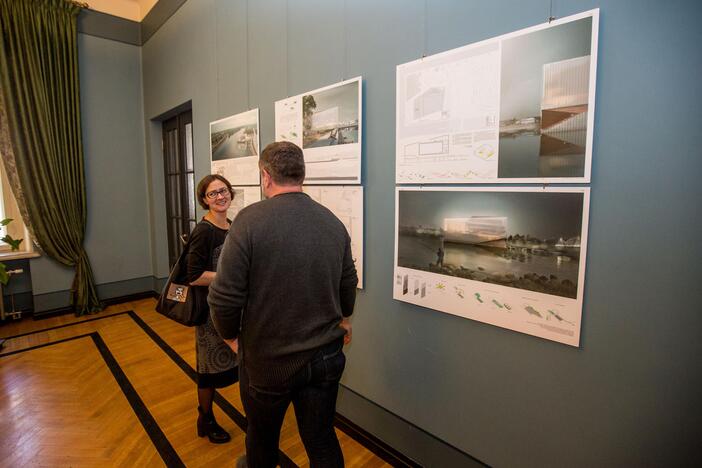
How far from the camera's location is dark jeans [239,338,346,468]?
1.28m

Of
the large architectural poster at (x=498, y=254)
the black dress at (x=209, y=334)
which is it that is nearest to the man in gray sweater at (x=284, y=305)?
the large architectural poster at (x=498, y=254)

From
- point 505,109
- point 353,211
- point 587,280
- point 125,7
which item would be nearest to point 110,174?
point 125,7

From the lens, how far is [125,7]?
4.75 meters

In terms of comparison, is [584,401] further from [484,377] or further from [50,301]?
[50,301]

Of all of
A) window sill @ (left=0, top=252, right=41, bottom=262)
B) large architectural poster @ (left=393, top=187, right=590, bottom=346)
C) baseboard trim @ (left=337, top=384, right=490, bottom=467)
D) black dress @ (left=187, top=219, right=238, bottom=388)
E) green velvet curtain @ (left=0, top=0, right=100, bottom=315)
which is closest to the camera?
large architectural poster @ (left=393, top=187, right=590, bottom=346)

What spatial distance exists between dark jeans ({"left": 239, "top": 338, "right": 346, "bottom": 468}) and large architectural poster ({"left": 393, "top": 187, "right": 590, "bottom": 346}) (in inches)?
23.9

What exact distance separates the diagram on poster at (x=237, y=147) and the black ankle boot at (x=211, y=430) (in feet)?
5.57

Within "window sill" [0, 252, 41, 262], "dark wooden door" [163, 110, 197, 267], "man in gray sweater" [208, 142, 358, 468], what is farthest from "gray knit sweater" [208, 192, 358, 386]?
"window sill" [0, 252, 41, 262]

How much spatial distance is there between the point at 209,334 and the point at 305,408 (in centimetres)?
95

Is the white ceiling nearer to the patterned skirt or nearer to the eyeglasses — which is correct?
the eyeglasses

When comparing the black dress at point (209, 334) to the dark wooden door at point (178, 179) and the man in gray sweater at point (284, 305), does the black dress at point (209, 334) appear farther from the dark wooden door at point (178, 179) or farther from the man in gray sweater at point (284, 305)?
the dark wooden door at point (178, 179)

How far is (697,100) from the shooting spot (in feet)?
3.43

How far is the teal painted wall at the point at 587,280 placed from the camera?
1.10 metres

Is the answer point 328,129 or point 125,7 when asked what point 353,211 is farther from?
point 125,7
